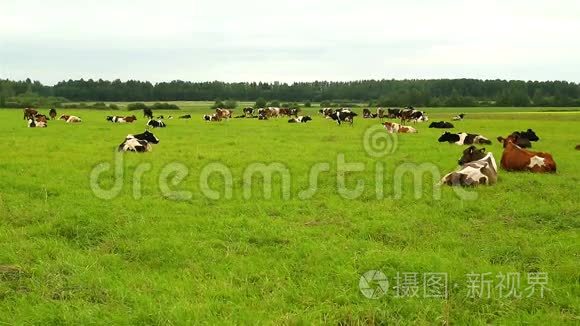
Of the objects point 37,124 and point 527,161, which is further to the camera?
point 37,124

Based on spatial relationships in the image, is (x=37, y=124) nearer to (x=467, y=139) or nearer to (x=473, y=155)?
(x=467, y=139)

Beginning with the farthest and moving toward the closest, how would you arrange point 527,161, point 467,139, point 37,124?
1. point 37,124
2. point 467,139
3. point 527,161

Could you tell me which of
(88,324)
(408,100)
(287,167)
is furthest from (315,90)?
(88,324)

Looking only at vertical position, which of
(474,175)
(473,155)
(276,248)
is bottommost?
(276,248)

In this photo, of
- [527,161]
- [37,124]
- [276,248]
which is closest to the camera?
[276,248]

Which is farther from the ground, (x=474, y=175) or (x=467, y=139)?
(x=474, y=175)

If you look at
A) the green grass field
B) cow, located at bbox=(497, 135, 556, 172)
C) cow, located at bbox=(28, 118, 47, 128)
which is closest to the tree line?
cow, located at bbox=(28, 118, 47, 128)

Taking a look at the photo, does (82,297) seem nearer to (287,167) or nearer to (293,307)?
(293,307)

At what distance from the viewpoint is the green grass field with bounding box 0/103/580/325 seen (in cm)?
510

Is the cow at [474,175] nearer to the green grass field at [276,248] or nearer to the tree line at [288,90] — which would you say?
the green grass field at [276,248]

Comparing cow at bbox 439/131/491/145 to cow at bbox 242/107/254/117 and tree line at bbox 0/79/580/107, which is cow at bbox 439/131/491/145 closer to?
cow at bbox 242/107/254/117

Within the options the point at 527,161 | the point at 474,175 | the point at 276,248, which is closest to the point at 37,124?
the point at 474,175

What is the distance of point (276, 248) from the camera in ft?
22.6

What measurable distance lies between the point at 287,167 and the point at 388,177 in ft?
9.09
